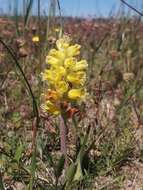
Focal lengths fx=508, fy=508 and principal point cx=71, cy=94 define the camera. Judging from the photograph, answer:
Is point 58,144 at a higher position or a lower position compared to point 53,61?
lower

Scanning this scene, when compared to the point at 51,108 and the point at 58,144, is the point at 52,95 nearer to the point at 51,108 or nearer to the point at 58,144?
the point at 51,108

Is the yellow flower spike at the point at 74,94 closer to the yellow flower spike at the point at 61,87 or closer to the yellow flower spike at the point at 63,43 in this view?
the yellow flower spike at the point at 61,87

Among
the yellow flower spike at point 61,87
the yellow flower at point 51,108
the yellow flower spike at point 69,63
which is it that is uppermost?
the yellow flower spike at point 69,63

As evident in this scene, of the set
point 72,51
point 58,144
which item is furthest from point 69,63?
point 58,144

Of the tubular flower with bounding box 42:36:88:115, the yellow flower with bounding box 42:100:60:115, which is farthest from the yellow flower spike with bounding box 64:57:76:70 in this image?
the yellow flower with bounding box 42:100:60:115

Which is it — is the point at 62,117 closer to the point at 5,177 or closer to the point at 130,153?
the point at 5,177

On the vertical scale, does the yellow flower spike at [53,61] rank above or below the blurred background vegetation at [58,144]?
above

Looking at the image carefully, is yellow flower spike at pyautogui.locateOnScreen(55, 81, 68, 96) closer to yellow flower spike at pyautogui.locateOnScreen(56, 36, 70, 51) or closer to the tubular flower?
the tubular flower

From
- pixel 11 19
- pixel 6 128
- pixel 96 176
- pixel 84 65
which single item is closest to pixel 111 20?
pixel 11 19

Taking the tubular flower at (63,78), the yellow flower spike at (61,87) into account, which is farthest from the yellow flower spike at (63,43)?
the yellow flower spike at (61,87)
